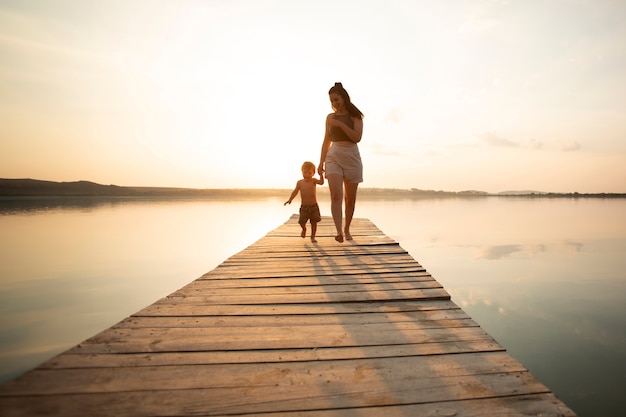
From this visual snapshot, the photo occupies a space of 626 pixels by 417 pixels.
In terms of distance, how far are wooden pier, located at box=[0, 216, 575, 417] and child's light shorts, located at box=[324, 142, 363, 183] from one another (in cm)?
283

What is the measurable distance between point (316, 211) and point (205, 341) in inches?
179

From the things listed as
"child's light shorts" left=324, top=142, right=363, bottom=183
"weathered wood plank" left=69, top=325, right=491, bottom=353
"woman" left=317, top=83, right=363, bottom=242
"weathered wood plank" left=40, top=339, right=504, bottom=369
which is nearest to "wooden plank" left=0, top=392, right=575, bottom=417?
"weathered wood plank" left=40, top=339, right=504, bottom=369

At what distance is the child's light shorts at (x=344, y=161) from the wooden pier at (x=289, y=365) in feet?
9.28

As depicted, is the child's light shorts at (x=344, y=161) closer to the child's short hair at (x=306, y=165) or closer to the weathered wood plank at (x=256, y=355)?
the child's short hair at (x=306, y=165)

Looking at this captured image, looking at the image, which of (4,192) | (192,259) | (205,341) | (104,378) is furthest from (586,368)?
(4,192)

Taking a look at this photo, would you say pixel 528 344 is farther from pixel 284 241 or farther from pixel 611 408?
pixel 284 241

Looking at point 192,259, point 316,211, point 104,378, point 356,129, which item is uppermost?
point 356,129

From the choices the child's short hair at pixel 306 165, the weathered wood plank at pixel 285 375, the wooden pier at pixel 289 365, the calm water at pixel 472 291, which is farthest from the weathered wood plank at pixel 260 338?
the child's short hair at pixel 306 165

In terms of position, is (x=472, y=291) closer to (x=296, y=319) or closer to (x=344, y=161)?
(x=344, y=161)

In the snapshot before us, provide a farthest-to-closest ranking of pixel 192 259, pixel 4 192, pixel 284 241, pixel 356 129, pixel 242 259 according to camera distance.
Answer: pixel 4 192 → pixel 192 259 → pixel 284 241 → pixel 356 129 → pixel 242 259

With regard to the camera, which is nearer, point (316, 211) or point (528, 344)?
point (528, 344)

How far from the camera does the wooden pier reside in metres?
1.41

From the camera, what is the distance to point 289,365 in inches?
69.0

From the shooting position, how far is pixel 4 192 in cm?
10206
